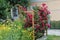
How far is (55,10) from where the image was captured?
24.8m

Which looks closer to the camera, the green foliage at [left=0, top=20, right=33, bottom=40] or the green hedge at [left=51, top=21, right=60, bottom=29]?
the green foliage at [left=0, top=20, right=33, bottom=40]

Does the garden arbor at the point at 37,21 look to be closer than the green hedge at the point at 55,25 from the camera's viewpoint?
Yes

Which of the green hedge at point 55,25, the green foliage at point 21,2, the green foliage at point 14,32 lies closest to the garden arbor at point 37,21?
the green foliage at point 14,32

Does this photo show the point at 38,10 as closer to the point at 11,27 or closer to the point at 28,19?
the point at 28,19

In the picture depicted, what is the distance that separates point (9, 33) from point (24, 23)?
1842mm

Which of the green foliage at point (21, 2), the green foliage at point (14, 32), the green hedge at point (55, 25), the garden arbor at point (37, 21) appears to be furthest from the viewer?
the green foliage at point (21, 2)

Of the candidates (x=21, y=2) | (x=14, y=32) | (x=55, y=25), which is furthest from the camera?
(x=21, y=2)

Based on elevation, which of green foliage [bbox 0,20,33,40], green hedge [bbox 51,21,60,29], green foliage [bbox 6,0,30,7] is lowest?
green hedge [bbox 51,21,60,29]

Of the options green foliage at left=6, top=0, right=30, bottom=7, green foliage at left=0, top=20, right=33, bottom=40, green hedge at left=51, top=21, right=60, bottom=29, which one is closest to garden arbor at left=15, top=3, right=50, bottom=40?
green foliage at left=0, top=20, right=33, bottom=40

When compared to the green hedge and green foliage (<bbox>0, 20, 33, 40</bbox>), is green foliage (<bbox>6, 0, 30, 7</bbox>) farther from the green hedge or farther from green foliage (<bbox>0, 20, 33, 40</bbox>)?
green foliage (<bbox>0, 20, 33, 40</bbox>)

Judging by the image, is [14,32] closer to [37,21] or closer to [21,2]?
[37,21]

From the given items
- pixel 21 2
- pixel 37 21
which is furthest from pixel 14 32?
pixel 21 2

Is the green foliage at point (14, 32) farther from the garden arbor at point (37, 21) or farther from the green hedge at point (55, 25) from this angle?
the green hedge at point (55, 25)

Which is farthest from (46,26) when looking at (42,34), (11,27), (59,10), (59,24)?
(59,10)
